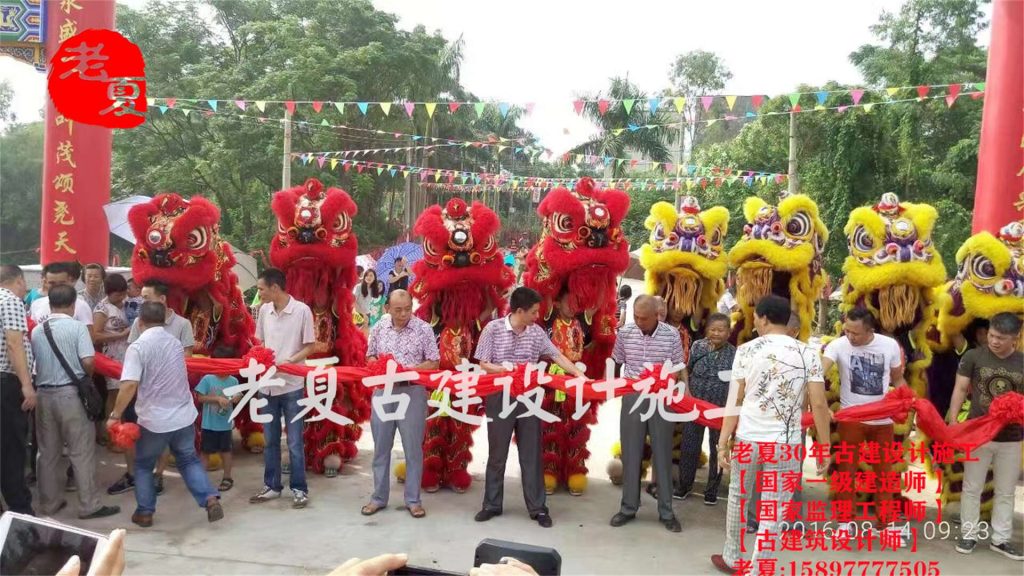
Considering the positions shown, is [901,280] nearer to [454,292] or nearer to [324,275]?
[454,292]

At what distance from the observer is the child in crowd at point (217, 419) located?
533cm

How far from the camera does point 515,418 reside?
15.8ft

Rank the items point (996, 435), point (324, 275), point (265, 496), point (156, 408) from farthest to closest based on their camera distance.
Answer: point (324, 275), point (265, 496), point (156, 408), point (996, 435)

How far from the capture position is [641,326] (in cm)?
490

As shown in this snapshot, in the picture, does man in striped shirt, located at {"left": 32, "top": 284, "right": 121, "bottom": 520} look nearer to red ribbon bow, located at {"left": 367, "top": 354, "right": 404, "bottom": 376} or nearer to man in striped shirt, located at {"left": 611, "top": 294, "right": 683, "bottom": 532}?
red ribbon bow, located at {"left": 367, "top": 354, "right": 404, "bottom": 376}

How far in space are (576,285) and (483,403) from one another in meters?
1.07

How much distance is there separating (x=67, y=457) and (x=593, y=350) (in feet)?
11.8

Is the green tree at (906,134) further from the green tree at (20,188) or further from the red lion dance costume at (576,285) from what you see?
the green tree at (20,188)

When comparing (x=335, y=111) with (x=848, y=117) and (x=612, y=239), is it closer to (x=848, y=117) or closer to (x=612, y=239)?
(x=848, y=117)

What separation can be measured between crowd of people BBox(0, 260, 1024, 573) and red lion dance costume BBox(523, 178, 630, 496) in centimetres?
33

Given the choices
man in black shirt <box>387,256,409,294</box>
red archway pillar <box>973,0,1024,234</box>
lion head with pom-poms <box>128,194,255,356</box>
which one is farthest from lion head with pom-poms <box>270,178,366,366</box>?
red archway pillar <box>973,0,1024,234</box>

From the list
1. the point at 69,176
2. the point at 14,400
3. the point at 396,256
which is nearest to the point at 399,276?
the point at 396,256

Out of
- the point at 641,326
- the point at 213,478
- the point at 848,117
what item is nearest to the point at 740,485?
the point at 641,326

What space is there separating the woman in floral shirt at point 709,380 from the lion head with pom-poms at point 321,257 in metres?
2.56
